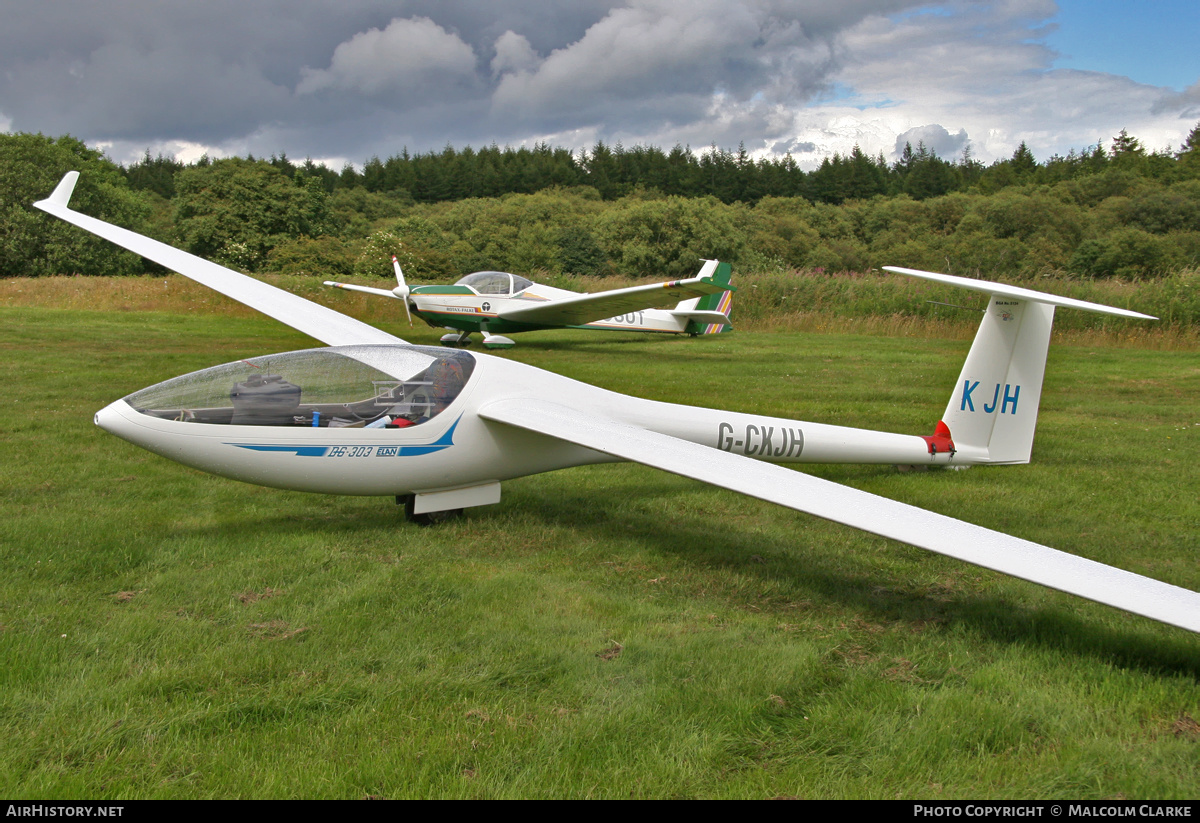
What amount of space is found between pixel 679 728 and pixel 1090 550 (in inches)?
157

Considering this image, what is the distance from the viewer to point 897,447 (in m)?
6.91

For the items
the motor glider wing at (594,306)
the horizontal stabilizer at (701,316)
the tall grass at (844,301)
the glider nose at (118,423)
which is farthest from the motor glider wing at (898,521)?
the tall grass at (844,301)

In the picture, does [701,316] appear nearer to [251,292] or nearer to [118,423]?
[251,292]

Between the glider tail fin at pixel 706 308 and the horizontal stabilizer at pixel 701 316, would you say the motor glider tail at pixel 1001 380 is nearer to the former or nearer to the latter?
the horizontal stabilizer at pixel 701 316

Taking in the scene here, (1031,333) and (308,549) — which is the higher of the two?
(1031,333)

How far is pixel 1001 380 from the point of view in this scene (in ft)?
21.6

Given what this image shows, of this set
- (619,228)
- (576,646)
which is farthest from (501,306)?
(619,228)

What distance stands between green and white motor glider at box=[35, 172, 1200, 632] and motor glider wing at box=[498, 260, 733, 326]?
30.2 feet

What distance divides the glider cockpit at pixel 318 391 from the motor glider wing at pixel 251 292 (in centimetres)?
247

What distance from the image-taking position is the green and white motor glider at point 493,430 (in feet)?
13.4

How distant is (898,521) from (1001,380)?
11.3 feet

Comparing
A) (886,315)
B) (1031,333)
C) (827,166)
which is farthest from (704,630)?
(827,166)

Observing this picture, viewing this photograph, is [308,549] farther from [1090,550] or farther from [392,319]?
[392,319]

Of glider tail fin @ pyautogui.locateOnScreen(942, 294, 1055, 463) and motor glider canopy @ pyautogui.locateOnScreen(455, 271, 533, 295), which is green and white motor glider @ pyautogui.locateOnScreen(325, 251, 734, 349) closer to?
motor glider canopy @ pyautogui.locateOnScreen(455, 271, 533, 295)
